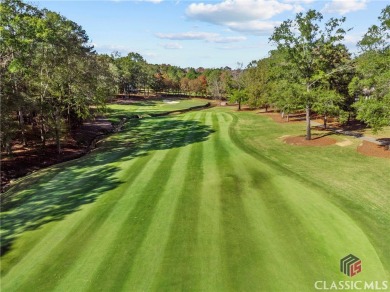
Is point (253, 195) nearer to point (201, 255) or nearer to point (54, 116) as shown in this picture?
point (201, 255)

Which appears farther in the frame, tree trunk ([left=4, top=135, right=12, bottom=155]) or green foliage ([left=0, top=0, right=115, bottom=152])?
green foliage ([left=0, top=0, right=115, bottom=152])

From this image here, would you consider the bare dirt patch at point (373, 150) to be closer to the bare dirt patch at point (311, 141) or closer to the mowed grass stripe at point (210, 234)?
the bare dirt patch at point (311, 141)

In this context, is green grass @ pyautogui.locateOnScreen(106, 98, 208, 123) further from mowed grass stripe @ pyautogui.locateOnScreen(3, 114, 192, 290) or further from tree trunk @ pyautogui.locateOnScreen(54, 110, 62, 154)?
mowed grass stripe @ pyautogui.locateOnScreen(3, 114, 192, 290)

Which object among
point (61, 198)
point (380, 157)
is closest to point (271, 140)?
point (380, 157)

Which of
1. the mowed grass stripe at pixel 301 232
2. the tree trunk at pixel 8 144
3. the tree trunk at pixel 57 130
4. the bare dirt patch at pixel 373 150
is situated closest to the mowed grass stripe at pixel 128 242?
the mowed grass stripe at pixel 301 232

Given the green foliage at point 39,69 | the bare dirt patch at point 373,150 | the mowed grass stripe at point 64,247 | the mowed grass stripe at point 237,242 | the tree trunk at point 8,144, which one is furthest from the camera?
the bare dirt patch at point 373,150

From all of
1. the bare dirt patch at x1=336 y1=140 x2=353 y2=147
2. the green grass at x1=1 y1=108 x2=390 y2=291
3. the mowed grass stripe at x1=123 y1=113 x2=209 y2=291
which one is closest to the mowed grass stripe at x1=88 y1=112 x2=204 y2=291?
the green grass at x1=1 y1=108 x2=390 y2=291

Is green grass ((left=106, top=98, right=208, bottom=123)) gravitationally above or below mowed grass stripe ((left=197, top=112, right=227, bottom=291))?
above
